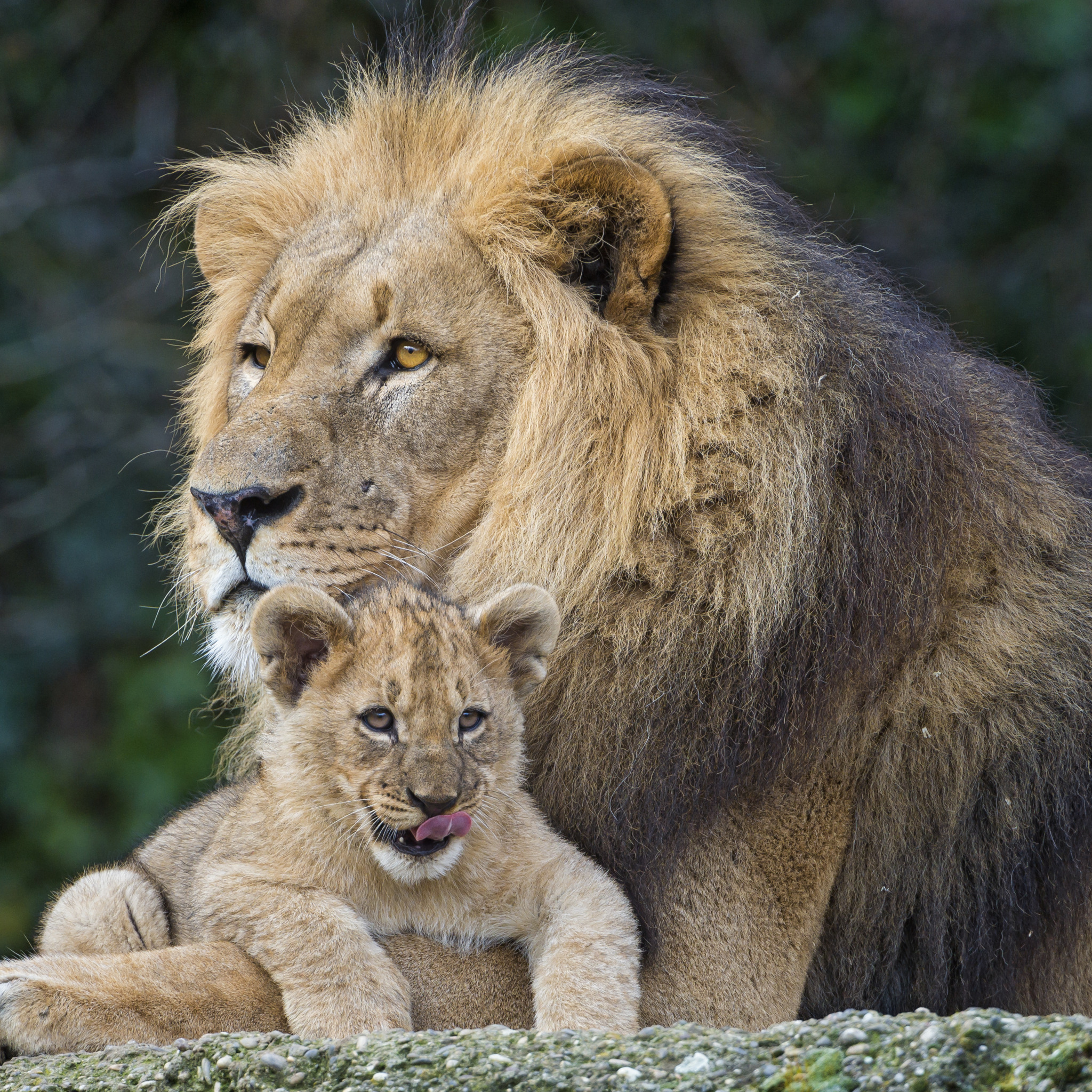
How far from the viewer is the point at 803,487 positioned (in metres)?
3.00

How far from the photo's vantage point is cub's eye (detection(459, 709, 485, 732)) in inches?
103

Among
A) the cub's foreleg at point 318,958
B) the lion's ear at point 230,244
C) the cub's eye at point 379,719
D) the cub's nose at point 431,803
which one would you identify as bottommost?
the cub's foreleg at point 318,958

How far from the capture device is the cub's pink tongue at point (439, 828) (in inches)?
97.8

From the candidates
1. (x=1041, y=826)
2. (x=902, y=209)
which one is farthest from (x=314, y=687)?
(x=902, y=209)

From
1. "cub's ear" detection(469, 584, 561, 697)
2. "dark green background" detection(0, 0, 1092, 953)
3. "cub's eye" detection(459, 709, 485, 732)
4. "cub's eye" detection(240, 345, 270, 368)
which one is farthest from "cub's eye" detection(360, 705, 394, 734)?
"dark green background" detection(0, 0, 1092, 953)

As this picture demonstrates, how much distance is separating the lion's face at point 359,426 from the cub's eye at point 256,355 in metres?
0.05

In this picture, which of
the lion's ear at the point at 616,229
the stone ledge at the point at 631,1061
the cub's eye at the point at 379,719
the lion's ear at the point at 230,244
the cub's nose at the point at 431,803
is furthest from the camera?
the lion's ear at the point at 230,244

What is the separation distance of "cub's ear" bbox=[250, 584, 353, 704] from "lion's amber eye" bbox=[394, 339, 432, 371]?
0.66 metres

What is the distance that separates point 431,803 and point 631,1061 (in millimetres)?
520

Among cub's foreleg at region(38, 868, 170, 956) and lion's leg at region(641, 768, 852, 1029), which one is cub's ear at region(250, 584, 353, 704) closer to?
cub's foreleg at region(38, 868, 170, 956)

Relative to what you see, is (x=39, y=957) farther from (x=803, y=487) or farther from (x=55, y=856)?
(x=55, y=856)

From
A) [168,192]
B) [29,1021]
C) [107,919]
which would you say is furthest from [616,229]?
[168,192]

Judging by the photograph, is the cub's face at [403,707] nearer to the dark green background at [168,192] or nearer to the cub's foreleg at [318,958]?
the cub's foreleg at [318,958]

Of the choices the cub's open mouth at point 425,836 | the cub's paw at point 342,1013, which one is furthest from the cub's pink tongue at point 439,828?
the cub's paw at point 342,1013
